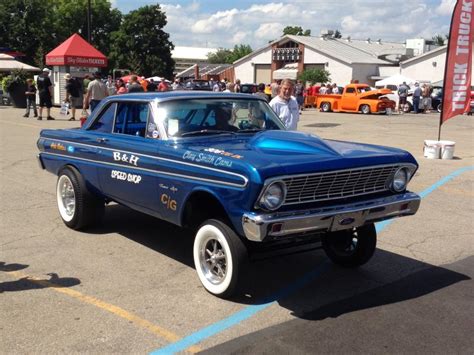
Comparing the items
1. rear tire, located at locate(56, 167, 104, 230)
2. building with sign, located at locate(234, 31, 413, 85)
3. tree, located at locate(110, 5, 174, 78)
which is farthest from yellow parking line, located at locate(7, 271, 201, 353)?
tree, located at locate(110, 5, 174, 78)

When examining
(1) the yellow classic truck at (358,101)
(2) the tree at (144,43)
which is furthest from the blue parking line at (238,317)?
(2) the tree at (144,43)

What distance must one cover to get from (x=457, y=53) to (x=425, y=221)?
6.56 meters

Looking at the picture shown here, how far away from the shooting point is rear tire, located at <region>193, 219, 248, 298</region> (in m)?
4.21

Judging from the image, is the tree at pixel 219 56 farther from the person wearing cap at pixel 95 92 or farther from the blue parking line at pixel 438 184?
the blue parking line at pixel 438 184

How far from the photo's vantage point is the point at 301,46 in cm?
6000

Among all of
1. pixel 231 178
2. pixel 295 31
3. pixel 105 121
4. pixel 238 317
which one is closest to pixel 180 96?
pixel 105 121

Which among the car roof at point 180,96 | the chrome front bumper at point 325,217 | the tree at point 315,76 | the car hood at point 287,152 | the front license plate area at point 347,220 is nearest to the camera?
the chrome front bumper at point 325,217

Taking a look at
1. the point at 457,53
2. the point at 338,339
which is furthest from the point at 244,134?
the point at 457,53

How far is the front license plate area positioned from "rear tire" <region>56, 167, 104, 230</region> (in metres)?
3.02

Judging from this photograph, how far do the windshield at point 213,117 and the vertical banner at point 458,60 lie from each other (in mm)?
7936

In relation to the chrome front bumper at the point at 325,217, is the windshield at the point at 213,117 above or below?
above

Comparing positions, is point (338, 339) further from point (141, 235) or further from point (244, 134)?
point (141, 235)

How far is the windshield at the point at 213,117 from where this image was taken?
5109 millimetres

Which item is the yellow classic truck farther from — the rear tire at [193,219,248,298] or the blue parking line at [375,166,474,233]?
the rear tire at [193,219,248,298]
